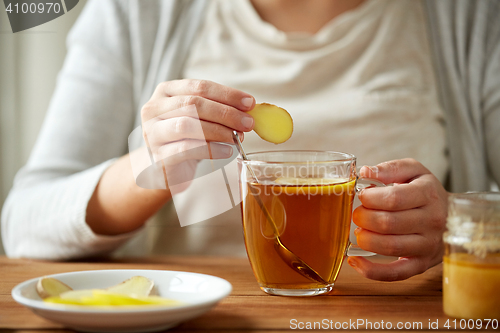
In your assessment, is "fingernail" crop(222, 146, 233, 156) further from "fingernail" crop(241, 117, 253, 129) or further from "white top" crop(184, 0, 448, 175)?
"white top" crop(184, 0, 448, 175)

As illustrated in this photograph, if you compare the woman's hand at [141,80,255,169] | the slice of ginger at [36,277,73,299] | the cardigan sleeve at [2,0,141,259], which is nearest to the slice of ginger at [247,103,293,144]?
the woman's hand at [141,80,255,169]

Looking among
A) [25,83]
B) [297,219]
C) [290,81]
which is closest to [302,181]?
[297,219]

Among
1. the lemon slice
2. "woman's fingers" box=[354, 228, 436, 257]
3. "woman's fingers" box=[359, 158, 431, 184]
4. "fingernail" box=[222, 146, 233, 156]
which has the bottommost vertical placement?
"woman's fingers" box=[354, 228, 436, 257]

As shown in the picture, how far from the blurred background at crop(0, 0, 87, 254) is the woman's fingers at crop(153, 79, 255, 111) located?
1214mm

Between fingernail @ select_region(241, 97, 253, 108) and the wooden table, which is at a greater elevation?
fingernail @ select_region(241, 97, 253, 108)

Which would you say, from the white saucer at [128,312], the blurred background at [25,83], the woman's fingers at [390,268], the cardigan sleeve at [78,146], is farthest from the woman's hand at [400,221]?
the blurred background at [25,83]

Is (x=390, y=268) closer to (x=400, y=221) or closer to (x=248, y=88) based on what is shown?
(x=400, y=221)

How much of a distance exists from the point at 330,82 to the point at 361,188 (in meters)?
0.52

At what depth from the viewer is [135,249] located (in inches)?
42.6

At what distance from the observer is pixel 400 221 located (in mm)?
536

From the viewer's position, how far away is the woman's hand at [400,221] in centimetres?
53

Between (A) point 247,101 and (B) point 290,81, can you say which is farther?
(B) point 290,81

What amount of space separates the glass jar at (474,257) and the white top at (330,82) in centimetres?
55

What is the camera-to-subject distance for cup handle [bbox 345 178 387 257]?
0.55m
